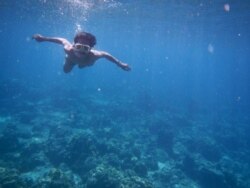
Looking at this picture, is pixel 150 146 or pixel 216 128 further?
pixel 216 128

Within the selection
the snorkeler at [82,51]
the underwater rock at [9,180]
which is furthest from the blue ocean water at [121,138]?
the snorkeler at [82,51]

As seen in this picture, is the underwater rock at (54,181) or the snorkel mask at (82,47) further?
the underwater rock at (54,181)

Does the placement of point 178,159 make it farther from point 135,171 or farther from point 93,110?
point 93,110

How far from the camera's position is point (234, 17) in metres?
26.6

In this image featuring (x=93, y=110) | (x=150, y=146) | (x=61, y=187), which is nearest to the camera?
(x=61, y=187)

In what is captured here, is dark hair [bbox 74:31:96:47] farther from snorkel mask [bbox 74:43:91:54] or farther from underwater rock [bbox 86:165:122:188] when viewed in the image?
underwater rock [bbox 86:165:122:188]

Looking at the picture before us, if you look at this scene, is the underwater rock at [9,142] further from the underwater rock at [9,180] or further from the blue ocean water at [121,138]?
the underwater rock at [9,180]

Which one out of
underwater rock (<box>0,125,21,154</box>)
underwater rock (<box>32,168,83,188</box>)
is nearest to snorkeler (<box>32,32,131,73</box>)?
underwater rock (<box>32,168,83,188</box>)

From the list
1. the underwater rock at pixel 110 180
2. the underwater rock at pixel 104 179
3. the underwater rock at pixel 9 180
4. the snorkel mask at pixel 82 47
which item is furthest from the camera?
Answer: the underwater rock at pixel 104 179

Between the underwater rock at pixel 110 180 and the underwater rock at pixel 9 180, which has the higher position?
the underwater rock at pixel 110 180

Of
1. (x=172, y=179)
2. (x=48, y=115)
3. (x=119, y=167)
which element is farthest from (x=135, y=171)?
(x=48, y=115)

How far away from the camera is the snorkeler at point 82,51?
677 centimetres

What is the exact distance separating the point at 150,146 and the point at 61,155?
299 inches

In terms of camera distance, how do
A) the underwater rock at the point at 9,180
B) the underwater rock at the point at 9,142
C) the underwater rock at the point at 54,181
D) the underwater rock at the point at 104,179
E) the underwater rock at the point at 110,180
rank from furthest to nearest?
the underwater rock at the point at 9,142
the underwater rock at the point at 104,179
the underwater rock at the point at 110,180
the underwater rock at the point at 54,181
the underwater rock at the point at 9,180
